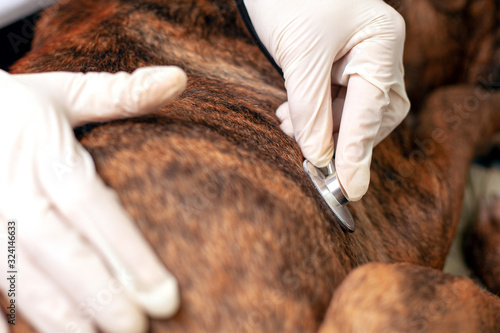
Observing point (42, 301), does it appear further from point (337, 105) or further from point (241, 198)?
point (337, 105)

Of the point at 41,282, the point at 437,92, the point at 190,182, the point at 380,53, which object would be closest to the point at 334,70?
the point at 380,53

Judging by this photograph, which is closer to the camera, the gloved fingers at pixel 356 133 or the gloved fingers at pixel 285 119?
the gloved fingers at pixel 356 133

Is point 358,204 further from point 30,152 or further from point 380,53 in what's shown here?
point 30,152

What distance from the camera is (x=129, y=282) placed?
71cm

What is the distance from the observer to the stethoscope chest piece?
3.40 feet

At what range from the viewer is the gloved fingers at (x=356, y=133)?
1068 mm

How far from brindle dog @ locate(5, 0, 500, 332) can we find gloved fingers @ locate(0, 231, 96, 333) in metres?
0.13

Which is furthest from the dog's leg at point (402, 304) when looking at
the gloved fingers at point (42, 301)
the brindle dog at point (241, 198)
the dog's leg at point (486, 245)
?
the dog's leg at point (486, 245)

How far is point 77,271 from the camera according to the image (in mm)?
692

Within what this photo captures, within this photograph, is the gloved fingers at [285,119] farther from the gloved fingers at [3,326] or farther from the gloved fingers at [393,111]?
the gloved fingers at [3,326]

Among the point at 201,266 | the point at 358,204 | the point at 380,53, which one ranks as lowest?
the point at 358,204

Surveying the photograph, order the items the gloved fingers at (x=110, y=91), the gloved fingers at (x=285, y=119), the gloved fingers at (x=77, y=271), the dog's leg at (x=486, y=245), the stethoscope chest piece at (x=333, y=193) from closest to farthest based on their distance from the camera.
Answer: the gloved fingers at (x=77, y=271) < the gloved fingers at (x=110, y=91) < the stethoscope chest piece at (x=333, y=193) < the gloved fingers at (x=285, y=119) < the dog's leg at (x=486, y=245)

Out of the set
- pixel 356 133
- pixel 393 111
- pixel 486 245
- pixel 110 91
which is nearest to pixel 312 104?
pixel 356 133

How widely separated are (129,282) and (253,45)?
40.3 inches
